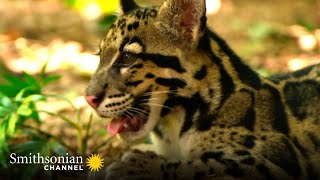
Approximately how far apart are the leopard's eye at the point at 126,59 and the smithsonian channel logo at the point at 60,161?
0.99 m

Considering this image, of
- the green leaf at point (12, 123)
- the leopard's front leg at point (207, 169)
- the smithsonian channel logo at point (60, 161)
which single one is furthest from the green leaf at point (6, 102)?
the leopard's front leg at point (207, 169)

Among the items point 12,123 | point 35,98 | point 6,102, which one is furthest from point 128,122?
point 6,102

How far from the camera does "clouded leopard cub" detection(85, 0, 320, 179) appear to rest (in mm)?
5164

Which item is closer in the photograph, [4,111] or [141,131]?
[141,131]

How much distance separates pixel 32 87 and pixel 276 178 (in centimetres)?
276

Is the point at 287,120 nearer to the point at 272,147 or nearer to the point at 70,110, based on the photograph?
the point at 272,147

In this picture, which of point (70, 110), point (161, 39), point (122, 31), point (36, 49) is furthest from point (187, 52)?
point (36, 49)

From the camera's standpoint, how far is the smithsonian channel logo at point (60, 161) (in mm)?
5648

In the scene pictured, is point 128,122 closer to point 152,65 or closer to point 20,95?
point 152,65

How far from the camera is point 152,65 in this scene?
524 cm

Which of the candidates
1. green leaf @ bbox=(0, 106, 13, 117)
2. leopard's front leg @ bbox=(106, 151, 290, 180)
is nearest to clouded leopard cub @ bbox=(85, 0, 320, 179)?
leopard's front leg @ bbox=(106, 151, 290, 180)

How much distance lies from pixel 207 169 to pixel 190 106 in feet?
2.08

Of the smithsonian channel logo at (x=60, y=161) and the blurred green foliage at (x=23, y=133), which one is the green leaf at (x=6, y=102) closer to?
the blurred green foliage at (x=23, y=133)

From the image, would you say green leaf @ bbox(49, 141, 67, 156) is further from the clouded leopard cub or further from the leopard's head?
the leopard's head
